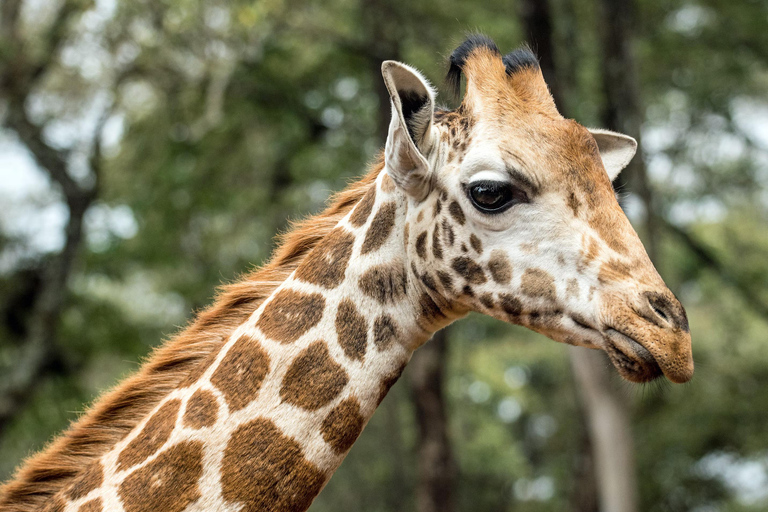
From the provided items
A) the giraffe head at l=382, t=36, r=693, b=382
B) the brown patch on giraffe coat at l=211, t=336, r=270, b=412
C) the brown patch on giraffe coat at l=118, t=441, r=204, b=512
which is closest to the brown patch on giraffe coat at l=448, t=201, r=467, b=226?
the giraffe head at l=382, t=36, r=693, b=382

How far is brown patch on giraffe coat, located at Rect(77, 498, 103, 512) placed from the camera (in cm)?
305

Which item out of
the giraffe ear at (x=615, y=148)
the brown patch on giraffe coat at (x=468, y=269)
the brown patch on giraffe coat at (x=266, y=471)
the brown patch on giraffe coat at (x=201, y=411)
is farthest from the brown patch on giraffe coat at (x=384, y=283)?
the giraffe ear at (x=615, y=148)

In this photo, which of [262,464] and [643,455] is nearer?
[262,464]

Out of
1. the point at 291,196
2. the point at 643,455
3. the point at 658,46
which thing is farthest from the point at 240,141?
the point at 643,455

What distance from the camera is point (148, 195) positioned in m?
14.3

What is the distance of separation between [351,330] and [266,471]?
2.17 ft

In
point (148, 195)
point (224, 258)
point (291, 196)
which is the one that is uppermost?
point (148, 195)

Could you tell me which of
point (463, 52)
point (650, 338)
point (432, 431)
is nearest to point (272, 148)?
point (432, 431)

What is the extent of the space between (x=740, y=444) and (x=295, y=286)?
67.3 feet

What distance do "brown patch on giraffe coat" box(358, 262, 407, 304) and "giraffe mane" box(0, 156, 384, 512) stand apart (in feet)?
1.39

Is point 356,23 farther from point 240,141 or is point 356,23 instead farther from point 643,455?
point 643,455

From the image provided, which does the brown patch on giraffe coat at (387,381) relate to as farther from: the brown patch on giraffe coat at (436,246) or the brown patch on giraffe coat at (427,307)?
the brown patch on giraffe coat at (436,246)

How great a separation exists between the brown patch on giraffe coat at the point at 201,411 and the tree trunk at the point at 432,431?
9.00 meters

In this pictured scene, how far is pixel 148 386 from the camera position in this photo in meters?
3.36
